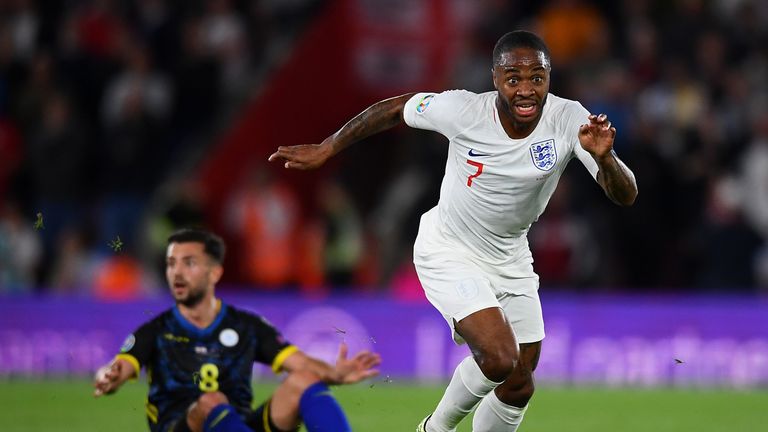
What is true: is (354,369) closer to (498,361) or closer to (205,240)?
(498,361)

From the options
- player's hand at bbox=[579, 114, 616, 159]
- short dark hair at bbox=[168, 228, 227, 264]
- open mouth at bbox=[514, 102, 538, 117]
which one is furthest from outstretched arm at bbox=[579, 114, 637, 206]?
short dark hair at bbox=[168, 228, 227, 264]

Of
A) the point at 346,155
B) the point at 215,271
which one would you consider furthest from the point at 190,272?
the point at 346,155

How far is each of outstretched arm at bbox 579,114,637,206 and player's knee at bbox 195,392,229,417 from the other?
6.64 feet

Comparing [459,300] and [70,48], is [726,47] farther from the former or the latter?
[459,300]

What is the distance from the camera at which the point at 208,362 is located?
7000mm

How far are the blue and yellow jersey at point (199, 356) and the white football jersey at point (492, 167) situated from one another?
1.15 meters

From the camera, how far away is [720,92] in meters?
14.6

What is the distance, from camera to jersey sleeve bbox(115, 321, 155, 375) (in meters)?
6.76

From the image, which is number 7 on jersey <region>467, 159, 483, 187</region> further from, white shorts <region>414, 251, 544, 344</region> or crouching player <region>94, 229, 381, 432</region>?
crouching player <region>94, 229, 381, 432</region>

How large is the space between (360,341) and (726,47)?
489 cm

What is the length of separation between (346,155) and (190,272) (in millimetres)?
9216

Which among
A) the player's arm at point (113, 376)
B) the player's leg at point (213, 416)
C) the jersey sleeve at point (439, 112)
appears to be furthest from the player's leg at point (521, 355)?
the player's arm at point (113, 376)

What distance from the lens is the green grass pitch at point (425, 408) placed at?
9.95m

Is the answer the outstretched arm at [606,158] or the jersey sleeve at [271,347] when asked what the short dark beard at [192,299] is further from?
the outstretched arm at [606,158]
